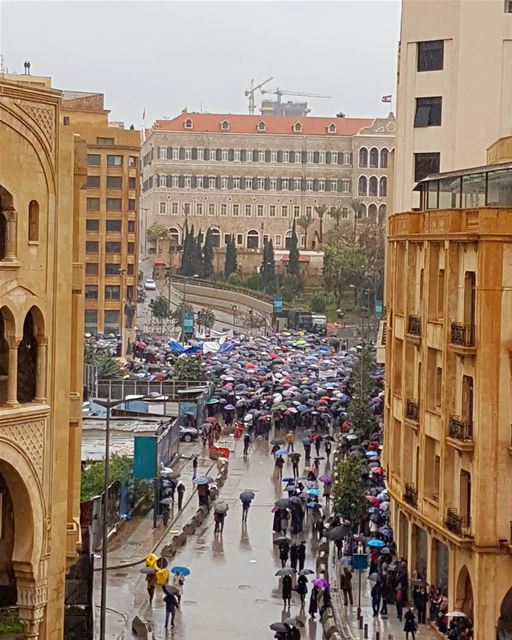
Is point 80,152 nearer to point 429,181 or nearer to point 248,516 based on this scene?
point 429,181

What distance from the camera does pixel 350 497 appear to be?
1666 inches

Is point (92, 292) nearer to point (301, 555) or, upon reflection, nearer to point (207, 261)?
point (207, 261)

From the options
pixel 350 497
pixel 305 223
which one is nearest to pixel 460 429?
pixel 350 497

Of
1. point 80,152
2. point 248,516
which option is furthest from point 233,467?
point 80,152

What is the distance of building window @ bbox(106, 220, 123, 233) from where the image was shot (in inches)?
4158

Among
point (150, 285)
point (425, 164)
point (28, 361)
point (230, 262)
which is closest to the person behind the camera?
point (28, 361)

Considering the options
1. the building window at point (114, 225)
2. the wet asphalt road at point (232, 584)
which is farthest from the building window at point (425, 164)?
the building window at point (114, 225)

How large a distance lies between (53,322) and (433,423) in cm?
1539

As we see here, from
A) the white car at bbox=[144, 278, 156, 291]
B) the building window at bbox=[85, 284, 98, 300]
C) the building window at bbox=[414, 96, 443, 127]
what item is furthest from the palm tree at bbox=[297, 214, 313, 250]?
the building window at bbox=[414, 96, 443, 127]

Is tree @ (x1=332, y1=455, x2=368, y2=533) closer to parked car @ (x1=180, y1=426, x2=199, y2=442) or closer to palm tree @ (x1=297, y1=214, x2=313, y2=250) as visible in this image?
parked car @ (x1=180, y1=426, x2=199, y2=442)

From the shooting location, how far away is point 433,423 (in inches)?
1403

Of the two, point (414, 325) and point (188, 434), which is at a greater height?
point (414, 325)

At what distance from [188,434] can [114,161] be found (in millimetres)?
45833

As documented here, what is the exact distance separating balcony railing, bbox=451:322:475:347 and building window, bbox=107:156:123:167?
7264cm
